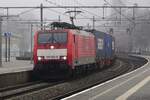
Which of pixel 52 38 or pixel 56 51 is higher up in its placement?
pixel 52 38

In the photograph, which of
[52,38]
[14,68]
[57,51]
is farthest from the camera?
[14,68]

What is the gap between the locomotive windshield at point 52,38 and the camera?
2552cm

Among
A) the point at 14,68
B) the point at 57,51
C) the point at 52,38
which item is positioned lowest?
the point at 14,68

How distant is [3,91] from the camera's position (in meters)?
19.9

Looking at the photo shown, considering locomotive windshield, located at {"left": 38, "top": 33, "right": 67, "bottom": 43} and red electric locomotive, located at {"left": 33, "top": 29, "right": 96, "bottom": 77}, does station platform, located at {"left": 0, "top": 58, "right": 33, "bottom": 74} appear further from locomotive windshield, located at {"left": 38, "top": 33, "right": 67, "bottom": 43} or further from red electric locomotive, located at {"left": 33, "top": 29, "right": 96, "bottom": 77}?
locomotive windshield, located at {"left": 38, "top": 33, "right": 67, "bottom": 43}

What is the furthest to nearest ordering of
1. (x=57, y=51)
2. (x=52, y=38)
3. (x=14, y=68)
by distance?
(x=14, y=68), (x=52, y=38), (x=57, y=51)

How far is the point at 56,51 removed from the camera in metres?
25.2

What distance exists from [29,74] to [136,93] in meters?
10.3

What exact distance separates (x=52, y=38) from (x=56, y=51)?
96 centimetres

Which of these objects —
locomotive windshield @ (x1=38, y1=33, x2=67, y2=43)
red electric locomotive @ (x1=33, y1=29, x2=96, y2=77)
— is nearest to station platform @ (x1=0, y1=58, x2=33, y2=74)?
red electric locomotive @ (x1=33, y1=29, x2=96, y2=77)

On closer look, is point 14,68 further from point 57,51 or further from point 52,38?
point 57,51

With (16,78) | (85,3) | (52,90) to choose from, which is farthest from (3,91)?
(85,3)

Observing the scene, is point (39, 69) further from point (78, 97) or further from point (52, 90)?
point (78, 97)

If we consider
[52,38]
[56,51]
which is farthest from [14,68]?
[56,51]
